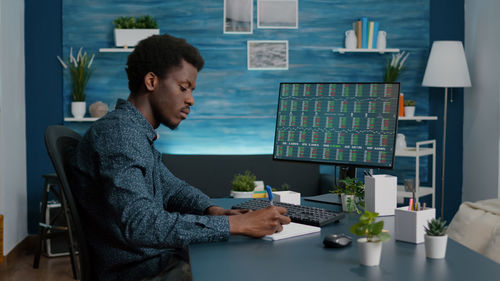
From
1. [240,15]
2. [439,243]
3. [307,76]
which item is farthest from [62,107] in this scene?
[439,243]

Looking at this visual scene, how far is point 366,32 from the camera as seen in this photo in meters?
4.59

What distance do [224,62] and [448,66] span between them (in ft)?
6.18

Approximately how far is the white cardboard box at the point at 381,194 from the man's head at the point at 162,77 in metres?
0.69

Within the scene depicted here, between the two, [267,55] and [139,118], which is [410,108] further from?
[139,118]

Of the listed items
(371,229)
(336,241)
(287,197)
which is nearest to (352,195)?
(287,197)

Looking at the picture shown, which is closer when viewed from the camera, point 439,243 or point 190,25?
point 439,243

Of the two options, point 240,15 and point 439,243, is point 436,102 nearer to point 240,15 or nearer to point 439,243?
point 240,15

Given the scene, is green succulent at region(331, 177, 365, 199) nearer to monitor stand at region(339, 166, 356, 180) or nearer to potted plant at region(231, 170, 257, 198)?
monitor stand at region(339, 166, 356, 180)

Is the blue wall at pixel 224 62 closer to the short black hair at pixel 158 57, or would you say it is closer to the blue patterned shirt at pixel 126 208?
the short black hair at pixel 158 57

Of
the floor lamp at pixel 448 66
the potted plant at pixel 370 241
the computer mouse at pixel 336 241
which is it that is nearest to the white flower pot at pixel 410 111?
the floor lamp at pixel 448 66

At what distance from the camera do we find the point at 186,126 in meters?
4.71

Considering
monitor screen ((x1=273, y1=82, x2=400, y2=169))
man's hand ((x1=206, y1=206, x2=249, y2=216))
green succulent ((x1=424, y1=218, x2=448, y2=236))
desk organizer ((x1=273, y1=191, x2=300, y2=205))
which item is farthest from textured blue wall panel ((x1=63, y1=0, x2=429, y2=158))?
green succulent ((x1=424, y1=218, x2=448, y2=236))

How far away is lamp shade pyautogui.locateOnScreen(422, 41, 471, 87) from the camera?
4324 millimetres

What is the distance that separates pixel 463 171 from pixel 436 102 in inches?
26.6
